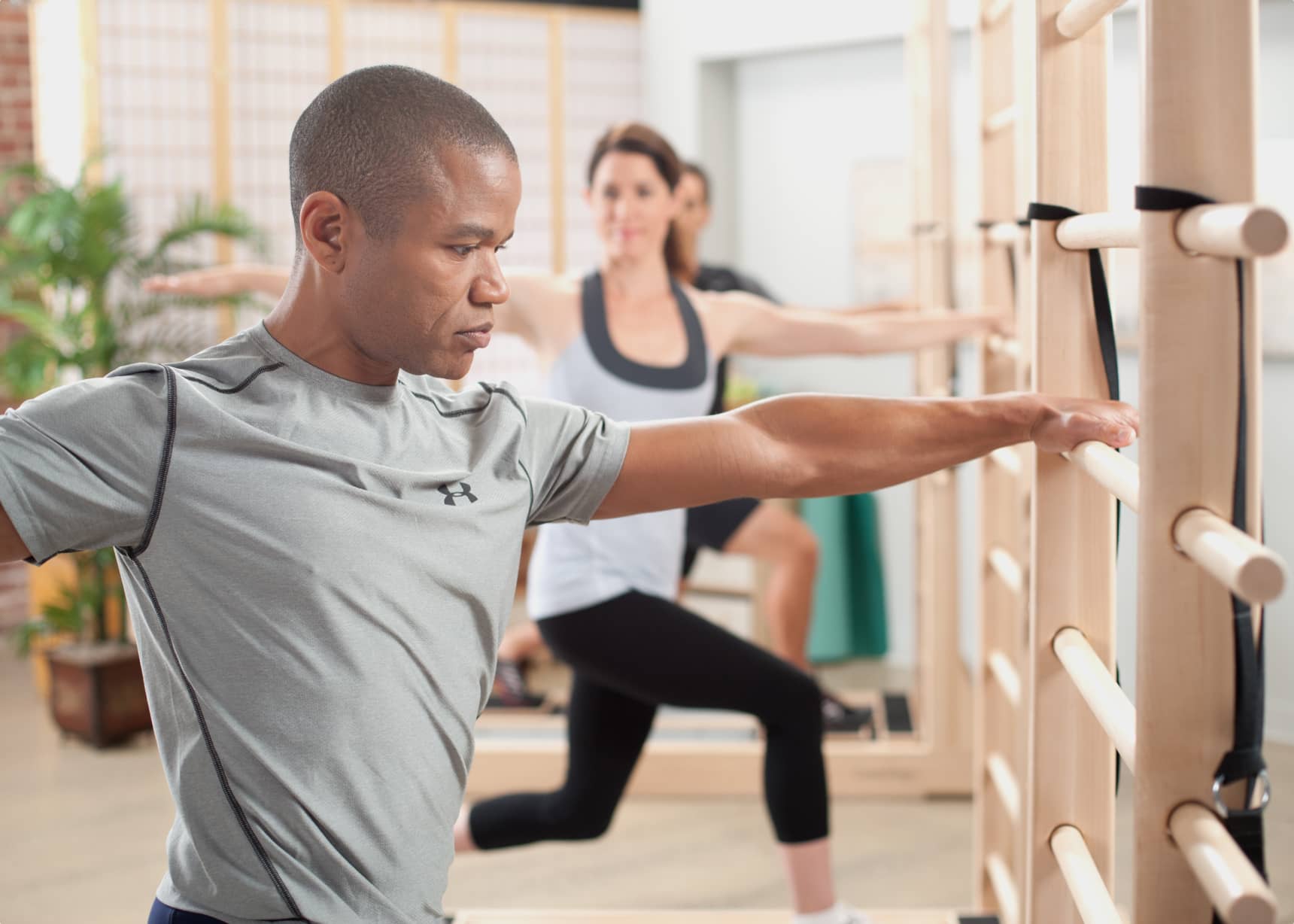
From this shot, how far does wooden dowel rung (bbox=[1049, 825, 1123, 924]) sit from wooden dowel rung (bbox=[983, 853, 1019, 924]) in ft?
2.53

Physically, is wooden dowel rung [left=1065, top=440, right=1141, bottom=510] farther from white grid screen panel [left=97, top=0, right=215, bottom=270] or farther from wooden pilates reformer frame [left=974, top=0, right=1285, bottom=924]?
white grid screen panel [left=97, top=0, right=215, bottom=270]

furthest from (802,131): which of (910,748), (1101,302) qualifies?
(1101,302)

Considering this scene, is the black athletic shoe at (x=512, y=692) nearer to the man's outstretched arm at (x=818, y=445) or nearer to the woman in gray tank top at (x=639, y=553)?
the woman in gray tank top at (x=639, y=553)

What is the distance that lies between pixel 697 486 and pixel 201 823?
2.09ft

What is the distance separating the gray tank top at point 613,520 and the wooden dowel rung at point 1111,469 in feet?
3.87

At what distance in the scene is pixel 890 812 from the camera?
3.81 meters

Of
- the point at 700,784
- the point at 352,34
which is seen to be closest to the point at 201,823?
the point at 700,784

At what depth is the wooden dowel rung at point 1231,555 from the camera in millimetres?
1002

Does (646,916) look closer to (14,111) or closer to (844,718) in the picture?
(844,718)

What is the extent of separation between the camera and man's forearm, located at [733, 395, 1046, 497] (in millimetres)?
1564

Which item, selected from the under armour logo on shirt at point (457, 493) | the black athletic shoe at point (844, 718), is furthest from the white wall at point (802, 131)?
the under armour logo on shirt at point (457, 493)

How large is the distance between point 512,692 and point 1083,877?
3.05 m

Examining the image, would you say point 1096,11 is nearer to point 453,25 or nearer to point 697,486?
point 697,486

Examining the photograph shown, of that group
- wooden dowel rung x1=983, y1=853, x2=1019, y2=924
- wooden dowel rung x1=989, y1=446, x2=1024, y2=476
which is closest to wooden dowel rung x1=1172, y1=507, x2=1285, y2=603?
wooden dowel rung x1=989, y1=446, x2=1024, y2=476
